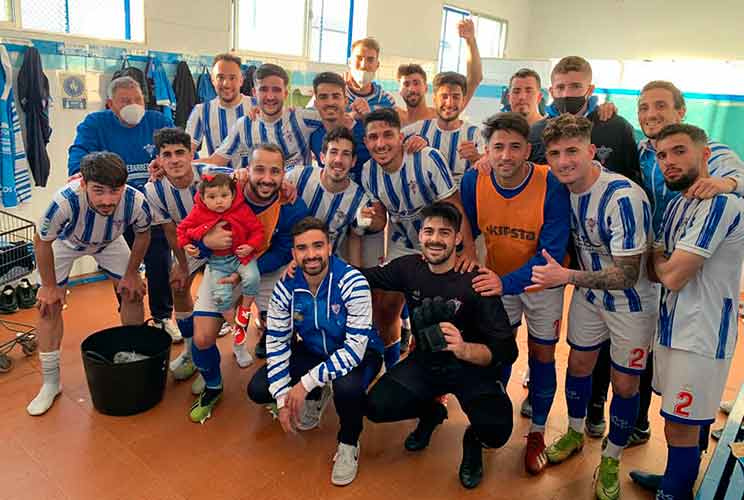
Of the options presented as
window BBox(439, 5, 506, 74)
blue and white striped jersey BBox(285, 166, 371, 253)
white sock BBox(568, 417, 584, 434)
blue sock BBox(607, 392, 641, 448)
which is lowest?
white sock BBox(568, 417, 584, 434)

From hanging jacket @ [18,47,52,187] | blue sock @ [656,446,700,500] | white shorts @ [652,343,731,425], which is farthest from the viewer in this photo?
hanging jacket @ [18,47,52,187]

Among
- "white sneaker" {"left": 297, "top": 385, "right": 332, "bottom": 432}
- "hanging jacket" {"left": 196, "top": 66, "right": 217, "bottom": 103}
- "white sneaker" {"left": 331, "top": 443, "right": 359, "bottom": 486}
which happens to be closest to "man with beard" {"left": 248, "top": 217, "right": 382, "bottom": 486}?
"white sneaker" {"left": 331, "top": 443, "right": 359, "bottom": 486}

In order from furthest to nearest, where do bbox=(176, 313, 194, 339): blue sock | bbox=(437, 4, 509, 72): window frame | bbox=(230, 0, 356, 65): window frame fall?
bbox=(437, 4, 509, 72): window frame < bbox=(230, 0, 356, 65): window frame < bbox=(176, 313, 194, 339): blue sock

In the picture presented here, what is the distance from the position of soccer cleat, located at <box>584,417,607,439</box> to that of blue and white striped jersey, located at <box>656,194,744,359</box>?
38.1 inches

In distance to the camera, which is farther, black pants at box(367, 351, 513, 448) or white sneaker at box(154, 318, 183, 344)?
white sneaker at box(154, 318, 183, 344)

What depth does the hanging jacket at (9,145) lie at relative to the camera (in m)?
4.12

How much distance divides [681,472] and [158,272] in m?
3.04

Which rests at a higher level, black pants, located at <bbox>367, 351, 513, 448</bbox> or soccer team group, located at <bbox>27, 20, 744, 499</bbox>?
soccer team group, located at <bbox>27, 20, 744, 499</bbox>

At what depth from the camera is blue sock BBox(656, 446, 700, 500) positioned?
7.64 feet

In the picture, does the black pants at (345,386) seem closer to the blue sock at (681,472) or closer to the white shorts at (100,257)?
the white shorts at (100,257)

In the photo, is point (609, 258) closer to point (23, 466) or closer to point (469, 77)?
point (469, 77)

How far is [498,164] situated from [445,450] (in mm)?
1413

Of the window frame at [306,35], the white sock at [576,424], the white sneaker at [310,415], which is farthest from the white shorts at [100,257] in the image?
the window frame at [306,35]

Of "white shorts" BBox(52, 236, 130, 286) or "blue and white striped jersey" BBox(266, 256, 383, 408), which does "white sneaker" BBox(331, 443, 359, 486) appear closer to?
"blue and white striped jersey" BBox(266, 256, 383, 408)
